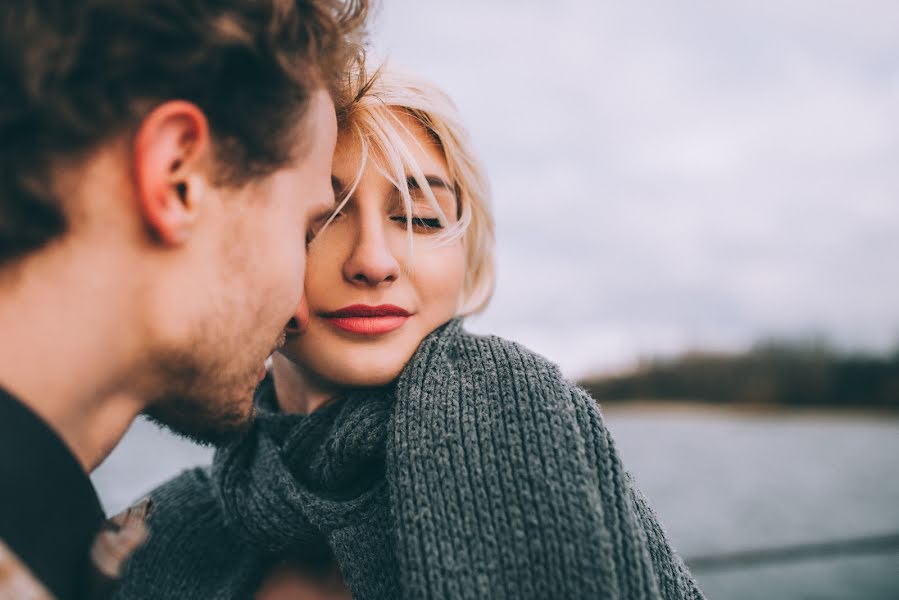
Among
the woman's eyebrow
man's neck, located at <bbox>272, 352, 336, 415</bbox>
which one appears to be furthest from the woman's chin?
the woman's eyebrow

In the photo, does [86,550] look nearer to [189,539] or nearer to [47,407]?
[47,407]

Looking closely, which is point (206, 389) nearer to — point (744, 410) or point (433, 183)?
point (433, 183)

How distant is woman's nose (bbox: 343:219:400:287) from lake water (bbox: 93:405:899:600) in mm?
1193

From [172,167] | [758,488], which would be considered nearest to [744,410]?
[758,488]

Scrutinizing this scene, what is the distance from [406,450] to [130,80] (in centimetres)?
70

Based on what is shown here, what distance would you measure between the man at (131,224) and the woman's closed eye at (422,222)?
0.16m

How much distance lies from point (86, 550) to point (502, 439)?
66 centimetres

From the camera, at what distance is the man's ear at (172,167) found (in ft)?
3.20

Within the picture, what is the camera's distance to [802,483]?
383 centimetres

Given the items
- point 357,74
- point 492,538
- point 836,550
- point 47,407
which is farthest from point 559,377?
point 836,550

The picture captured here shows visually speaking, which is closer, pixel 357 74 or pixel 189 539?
pixel 357 74

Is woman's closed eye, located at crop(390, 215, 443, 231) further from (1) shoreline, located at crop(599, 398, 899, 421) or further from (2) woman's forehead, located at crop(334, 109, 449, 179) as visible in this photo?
(1) shoreline, located at crop(599, 398, 899, 421)

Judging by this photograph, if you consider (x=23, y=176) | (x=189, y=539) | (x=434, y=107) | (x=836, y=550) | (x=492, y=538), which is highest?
(x=434, y=107)

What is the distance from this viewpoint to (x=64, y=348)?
97 centimetres
